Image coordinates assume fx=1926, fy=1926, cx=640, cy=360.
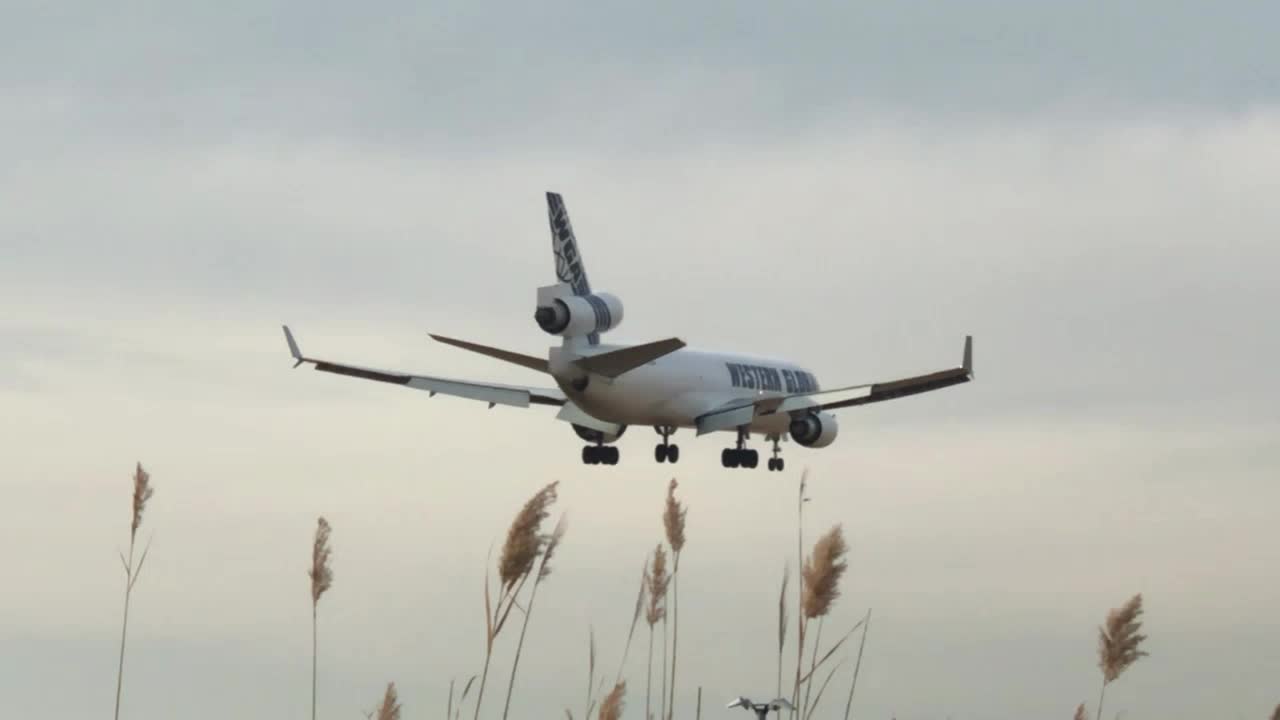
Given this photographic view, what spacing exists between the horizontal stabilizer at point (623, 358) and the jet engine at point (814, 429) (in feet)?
30.8

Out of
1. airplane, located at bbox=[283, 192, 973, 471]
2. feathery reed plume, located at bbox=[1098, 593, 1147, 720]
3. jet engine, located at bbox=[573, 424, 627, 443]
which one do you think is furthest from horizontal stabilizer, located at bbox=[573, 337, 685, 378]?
Answer: feathery reed plume, located at bbox=[1098, 593, 1147, 720]

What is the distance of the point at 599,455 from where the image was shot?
61.9 m

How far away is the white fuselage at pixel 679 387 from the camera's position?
55644 mm

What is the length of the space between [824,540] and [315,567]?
318cm

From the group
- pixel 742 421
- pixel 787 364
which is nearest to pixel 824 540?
pixel 742 421

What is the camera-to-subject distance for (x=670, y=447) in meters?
62.9

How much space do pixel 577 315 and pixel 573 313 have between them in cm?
14

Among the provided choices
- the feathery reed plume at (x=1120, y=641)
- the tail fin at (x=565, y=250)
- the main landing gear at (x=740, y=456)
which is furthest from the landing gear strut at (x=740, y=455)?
the feathery reed plume at (x=1120, y=641)

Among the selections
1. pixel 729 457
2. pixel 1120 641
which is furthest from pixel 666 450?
pixel 1120 641

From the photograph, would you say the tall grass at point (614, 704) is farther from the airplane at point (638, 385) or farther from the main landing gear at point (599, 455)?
the main landing gear at point (599, 455)

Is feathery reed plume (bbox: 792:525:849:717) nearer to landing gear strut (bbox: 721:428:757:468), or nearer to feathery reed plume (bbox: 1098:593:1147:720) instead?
feathery reed plume (bbox: 1098:593:1147:720)

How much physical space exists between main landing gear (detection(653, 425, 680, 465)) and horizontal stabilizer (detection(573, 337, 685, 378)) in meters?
7.20

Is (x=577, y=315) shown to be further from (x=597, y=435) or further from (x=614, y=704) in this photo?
(x=614, y=704)

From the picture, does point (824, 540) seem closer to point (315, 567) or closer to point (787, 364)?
point (315, 567)
